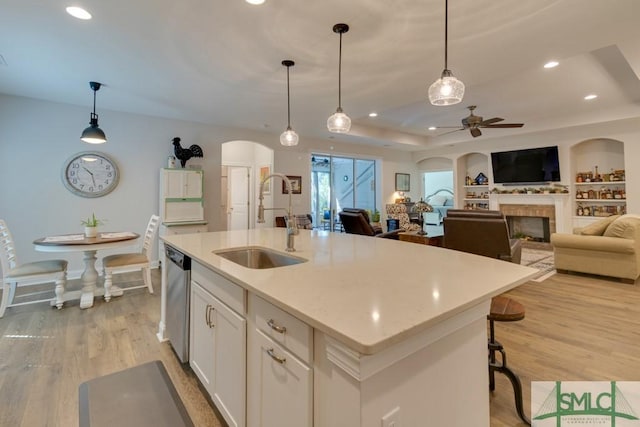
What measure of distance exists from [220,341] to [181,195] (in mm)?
4061

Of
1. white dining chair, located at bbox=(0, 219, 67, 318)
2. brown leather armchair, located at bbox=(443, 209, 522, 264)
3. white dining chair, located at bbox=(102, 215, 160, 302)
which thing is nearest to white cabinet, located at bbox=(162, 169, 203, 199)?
white dining chair, located at bbox=(102, 215, 160, 302)

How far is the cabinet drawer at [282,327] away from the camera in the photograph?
3.23ft

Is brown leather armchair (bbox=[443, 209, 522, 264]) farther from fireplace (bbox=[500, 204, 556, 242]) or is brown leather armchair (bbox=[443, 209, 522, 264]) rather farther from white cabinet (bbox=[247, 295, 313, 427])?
fireplace (bbox=[500, 204, 556, 242])

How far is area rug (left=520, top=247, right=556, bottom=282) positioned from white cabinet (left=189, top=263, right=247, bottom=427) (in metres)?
4.47

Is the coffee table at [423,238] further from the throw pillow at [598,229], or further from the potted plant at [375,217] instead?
the potted plant at [375,217]

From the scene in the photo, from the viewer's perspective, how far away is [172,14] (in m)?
2.28

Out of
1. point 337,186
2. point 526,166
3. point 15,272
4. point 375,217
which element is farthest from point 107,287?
point 526,166

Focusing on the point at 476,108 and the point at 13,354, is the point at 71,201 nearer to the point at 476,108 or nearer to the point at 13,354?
the point at 13,354

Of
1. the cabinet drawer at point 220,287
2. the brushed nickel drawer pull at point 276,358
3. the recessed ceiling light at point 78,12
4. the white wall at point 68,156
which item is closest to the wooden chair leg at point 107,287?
the white wall at point 68,156

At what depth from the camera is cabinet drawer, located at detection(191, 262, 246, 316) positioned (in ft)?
4.54

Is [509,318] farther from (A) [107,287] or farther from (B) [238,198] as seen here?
(B) [238,198]

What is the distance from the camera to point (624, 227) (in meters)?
3.87

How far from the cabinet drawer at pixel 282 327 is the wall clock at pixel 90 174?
4.60 metres

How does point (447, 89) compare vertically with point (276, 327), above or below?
above
